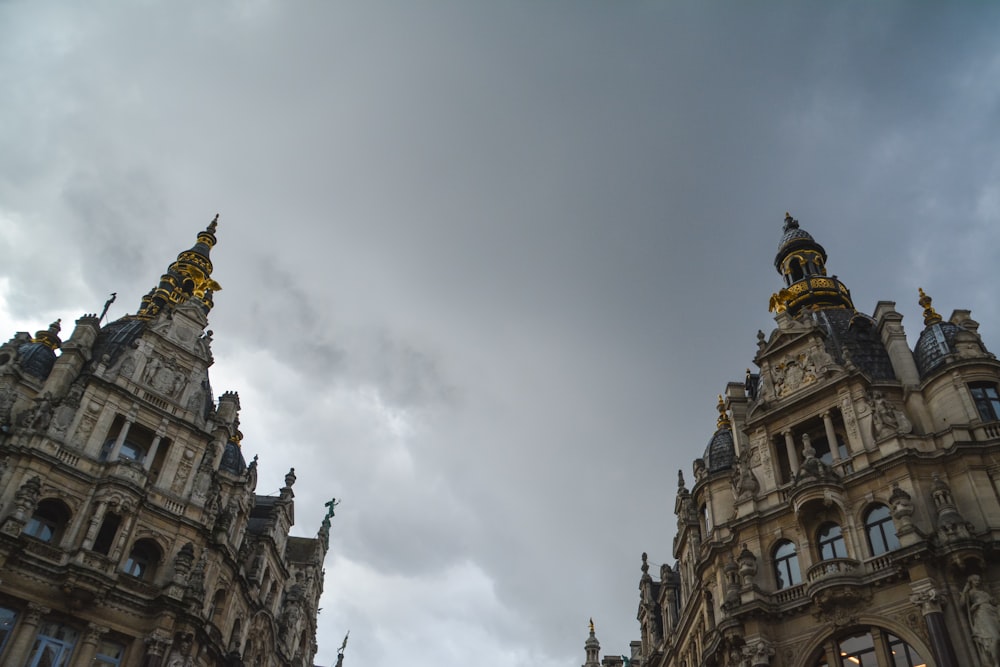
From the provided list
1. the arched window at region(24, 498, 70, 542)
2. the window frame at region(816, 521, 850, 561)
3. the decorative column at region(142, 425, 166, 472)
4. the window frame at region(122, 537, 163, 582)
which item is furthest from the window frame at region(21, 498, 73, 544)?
the window frame at region(816, 521, 850, 561)

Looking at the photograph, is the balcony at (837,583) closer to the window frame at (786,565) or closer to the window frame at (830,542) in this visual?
the window frame at (830,542)

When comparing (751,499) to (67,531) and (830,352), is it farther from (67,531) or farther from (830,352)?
(67,531)

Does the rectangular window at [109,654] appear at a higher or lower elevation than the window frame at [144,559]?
lower

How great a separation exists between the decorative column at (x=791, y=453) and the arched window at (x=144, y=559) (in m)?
32.4

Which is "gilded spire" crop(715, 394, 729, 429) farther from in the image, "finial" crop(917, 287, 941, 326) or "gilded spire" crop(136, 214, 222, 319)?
"gilded spire" crop(136, 214, 222, 319)

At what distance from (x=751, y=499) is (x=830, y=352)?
9842mm

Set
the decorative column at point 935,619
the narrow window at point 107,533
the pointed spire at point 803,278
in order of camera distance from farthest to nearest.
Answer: the pointed spire at point 803,278, the narrow window at point 107,533, the decorative column at point 935,619

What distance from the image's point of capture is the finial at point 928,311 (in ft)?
132

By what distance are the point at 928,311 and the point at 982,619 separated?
1909 cm

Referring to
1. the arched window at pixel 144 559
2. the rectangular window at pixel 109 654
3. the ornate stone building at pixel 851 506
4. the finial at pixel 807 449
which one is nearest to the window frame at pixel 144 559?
the arched window at pixel 144 559

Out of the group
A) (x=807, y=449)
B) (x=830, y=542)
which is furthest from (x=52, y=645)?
(x=807, y=449)

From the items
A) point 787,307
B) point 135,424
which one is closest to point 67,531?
point 135,424

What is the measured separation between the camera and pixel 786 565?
35.1 meters

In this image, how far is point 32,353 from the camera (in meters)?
42.8
